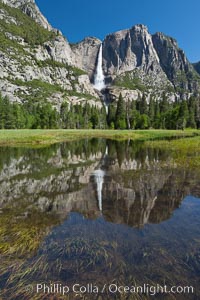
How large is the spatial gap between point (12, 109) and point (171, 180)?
110 meters

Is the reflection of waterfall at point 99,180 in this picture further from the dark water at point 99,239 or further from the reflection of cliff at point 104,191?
the dark water at point 99,239

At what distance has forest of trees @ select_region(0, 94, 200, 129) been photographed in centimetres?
10319

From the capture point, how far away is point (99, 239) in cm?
710

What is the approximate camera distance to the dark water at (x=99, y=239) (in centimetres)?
492

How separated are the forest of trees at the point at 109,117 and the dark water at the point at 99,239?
8855 cm

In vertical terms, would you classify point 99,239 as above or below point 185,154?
below

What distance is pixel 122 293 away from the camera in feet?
15.3

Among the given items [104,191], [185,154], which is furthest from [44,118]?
[104,191]

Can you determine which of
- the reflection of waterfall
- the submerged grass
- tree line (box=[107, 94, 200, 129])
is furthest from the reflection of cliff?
tree line (box=[107, 94, 200, 129])

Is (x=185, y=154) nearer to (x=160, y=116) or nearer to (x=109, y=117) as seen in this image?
(x=160, y=116)

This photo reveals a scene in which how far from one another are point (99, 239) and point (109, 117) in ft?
453

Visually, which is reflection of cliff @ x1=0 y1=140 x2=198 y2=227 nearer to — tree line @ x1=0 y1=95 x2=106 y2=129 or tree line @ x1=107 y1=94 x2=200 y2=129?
tree line @ x1=107 y1=94 x2=200 y2=129

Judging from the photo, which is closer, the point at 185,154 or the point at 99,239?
the point at 99,239

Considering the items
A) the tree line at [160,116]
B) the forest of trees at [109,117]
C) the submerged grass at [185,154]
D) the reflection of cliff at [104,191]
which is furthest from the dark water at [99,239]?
the forest of trees at [109,117]
